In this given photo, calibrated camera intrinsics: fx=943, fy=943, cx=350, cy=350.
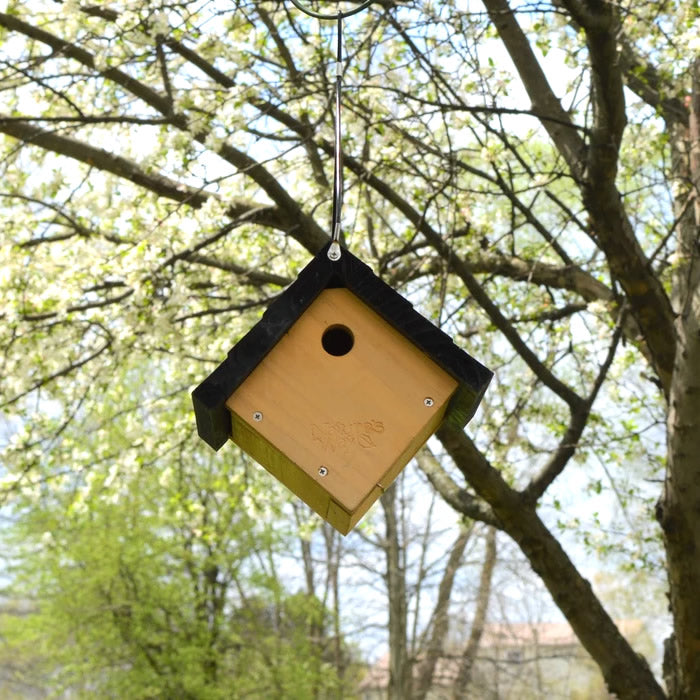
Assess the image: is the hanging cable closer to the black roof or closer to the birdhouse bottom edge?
the black roof

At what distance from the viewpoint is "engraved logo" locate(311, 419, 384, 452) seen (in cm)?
216

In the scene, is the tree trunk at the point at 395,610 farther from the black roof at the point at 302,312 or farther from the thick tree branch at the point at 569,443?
the black roof at the point at 302,312

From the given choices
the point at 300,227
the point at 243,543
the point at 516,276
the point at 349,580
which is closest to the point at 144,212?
the point at 300,227

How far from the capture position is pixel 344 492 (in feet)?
6.90

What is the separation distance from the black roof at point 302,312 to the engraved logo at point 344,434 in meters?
0.21

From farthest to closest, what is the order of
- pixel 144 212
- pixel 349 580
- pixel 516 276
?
pixel 349 580 < pixel 144 212 < pixel 516 276

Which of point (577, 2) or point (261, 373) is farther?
point (577, 2)

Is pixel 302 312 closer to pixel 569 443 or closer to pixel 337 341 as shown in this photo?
pixel 337 341

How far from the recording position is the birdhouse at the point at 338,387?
2143 mm

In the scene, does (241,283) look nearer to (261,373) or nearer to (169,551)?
(261,373)

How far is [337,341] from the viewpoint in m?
2.35

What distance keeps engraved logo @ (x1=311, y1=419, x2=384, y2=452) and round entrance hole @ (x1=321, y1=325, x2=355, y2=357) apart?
21 cm

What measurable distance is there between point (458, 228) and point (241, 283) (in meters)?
1.40

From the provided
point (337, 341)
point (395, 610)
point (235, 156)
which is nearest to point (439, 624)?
point (395, 610)
